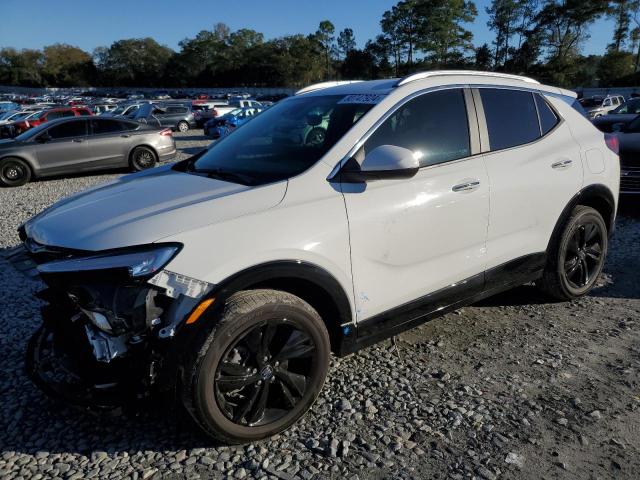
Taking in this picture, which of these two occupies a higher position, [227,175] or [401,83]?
[401,83]

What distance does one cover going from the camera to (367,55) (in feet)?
290

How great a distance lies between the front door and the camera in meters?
2.74

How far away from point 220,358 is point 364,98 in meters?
1.76

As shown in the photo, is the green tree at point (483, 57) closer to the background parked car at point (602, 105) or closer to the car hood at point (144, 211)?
the background parked car at point (602, 105)

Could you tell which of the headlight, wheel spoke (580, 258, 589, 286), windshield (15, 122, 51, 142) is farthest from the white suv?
windshield (15, 122, 51, 142)

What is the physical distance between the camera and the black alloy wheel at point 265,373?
2.40m

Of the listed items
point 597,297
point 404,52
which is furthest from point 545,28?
point 597,297

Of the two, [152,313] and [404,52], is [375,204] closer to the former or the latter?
[152,313]

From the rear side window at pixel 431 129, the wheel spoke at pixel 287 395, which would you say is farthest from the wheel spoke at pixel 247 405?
the rear side window at pixel 431 129

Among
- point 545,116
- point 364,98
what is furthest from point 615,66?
point 364,98

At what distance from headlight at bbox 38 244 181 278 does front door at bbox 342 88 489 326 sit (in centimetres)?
96

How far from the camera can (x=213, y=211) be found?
2.40 metres

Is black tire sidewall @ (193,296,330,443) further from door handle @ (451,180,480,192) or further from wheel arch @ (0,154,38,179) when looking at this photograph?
wheel arch @ (0,154,38,179)

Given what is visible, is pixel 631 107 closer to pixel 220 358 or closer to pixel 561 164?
pixel 561 164
